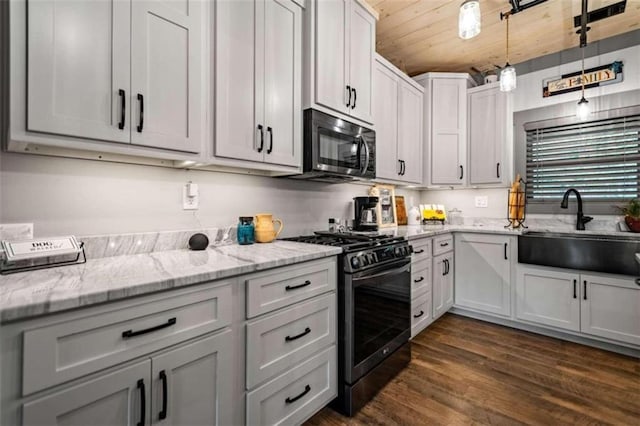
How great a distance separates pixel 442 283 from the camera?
2.97m

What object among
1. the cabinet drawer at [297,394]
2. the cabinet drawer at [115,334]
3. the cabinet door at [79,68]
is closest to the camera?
the cabinet drawer at [115,334]

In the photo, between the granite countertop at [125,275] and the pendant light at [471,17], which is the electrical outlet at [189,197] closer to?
the granite countertop at [125,275]

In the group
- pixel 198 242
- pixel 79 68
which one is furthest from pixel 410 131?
pixel 79 68

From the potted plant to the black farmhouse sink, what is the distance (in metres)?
0.40

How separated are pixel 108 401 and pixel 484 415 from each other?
1.80m

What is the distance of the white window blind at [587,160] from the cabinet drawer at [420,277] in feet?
5.13

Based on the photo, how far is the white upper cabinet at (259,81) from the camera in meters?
1.57

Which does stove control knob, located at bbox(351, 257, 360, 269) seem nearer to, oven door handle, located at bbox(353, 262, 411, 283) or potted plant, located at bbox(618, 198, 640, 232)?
oven door handle, located at bbox(353, 262, 411, 283)

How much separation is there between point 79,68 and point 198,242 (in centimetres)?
90

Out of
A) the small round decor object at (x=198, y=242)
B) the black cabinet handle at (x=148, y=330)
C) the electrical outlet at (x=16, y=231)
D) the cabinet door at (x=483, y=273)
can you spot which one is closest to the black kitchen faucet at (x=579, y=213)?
the cabinet door at (x=483, y=273)

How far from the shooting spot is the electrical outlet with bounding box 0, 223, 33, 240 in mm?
1223

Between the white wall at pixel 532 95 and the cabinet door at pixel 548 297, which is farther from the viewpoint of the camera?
the white wall at pixel 532 95

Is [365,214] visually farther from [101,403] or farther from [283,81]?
[101,403]

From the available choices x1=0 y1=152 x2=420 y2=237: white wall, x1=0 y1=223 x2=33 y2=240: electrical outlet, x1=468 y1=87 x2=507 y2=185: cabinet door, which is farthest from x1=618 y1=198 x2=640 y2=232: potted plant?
x1=0 y1=223 x2=33 y2=240: electrical outlet
